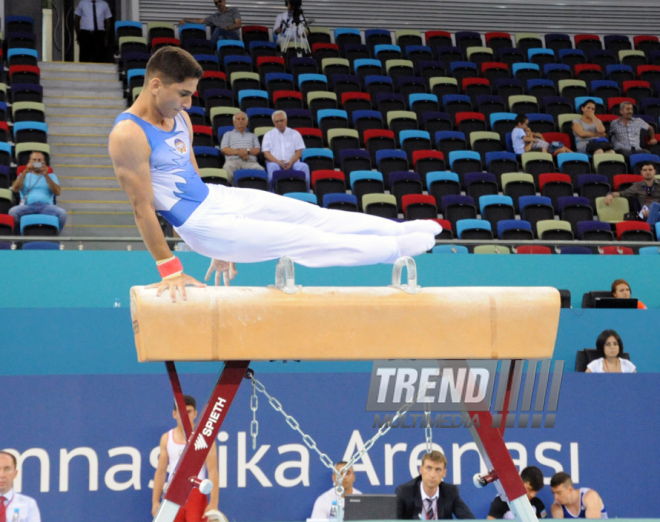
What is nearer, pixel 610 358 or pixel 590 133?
pixel 610 358

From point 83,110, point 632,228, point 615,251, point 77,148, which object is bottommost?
point 615,251

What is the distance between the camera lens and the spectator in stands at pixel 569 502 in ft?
18.1

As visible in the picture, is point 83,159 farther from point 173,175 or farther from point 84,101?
point 173,175

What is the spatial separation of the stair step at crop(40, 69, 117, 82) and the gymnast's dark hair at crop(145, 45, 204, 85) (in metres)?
9.69

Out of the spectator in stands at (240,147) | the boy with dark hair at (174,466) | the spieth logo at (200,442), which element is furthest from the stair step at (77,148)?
the spieth logo at (200,442)

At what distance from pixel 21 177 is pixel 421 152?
15.9ft

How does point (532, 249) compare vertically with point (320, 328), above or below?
above

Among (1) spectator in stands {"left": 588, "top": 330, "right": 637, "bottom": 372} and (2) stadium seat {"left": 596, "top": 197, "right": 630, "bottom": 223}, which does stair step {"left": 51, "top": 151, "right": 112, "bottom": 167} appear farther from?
(1) spectator in stands {"left": 588, "top": 330, "right": 637, "bottom": 372}

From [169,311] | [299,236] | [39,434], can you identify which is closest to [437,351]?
[299,236]

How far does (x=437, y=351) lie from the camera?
10.5 feet

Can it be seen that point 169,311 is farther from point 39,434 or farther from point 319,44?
point 319,44

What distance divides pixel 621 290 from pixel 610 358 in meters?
1.04

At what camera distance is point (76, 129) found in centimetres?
1097

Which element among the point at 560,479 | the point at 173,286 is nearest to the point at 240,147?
the point at 560,479
